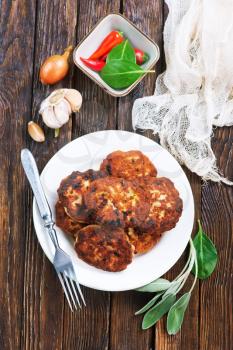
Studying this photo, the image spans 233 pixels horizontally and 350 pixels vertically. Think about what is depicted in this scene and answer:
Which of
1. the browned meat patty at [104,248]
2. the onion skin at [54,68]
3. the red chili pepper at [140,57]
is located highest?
the red chili pepper at [140,57]

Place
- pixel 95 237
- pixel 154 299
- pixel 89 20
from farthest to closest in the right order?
pixel 89 20 < pixel 154 299 < pixel 95 237

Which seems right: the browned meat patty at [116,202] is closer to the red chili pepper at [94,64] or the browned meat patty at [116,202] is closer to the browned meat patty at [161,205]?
the browned meat patty at [161,205]

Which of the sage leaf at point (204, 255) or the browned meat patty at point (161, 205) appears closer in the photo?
the browned meat patty at point (161, 205)

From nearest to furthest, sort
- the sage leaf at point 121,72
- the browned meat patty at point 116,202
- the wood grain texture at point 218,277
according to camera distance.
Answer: the browned meat patty at point 116,202 < the sage leaf at point 121,72 < the wood grain texture at point 218,277

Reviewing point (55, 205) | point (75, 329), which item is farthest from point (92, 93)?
point (75, 329)

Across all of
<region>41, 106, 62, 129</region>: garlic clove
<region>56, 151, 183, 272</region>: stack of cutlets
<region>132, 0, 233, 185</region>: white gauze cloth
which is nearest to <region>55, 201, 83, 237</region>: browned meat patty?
<region>56, 151, 183, 272</region>: stack of cutlets

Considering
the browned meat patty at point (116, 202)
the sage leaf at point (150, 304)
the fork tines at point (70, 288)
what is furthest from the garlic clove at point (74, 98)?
the sage leaf at point (150, 304)

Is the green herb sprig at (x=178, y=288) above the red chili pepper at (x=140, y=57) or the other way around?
the other way around

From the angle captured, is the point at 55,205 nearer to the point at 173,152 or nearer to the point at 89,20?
the point at 173,152
